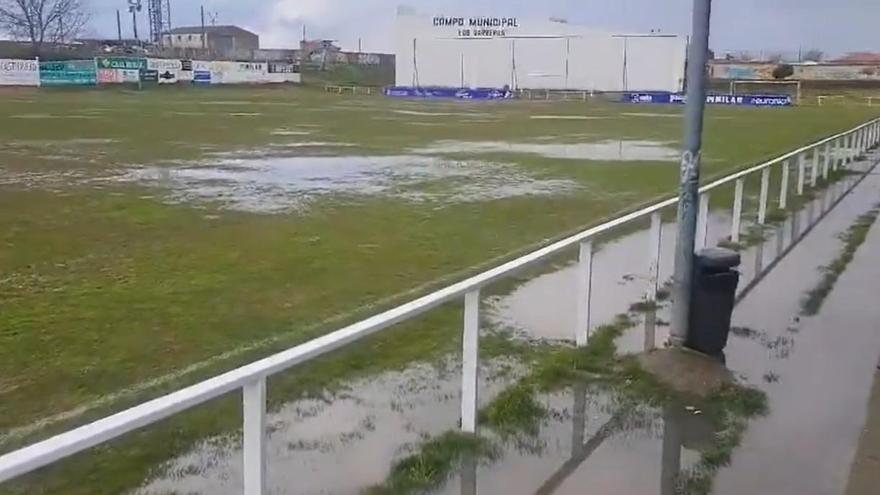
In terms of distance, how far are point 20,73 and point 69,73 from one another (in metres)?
3.08

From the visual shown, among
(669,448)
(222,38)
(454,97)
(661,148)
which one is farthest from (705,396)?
(222,38)

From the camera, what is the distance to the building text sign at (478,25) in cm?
9019

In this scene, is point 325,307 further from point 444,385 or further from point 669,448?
point 669,448

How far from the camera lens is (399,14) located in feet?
305

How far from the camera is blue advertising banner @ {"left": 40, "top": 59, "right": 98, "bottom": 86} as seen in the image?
62.3m

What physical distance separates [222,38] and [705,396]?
135 meters

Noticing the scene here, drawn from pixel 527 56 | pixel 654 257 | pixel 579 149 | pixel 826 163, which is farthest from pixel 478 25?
pixel 654 257

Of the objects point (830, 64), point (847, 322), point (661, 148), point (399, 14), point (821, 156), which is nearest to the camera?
point (847, 322)

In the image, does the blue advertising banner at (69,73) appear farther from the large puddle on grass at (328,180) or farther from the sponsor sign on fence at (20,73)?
the large puddle on grass at (328,180)

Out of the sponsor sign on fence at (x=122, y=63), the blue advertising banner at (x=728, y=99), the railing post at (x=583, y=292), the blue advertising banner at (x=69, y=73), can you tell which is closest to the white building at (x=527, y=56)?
the blue advertising banner at (x=728, y=99)

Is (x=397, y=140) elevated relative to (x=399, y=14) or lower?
lower

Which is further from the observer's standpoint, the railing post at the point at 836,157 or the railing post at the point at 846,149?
the railing post at the point at 846,149

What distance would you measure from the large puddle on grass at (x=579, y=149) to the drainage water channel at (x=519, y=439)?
1749 cm

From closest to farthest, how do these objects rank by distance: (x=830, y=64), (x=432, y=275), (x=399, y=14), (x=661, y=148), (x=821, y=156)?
(x=432, y=275) < (x=821, y=156) < (x=661, y=148) < (x=399, y=14) < (x=830, y=64)
